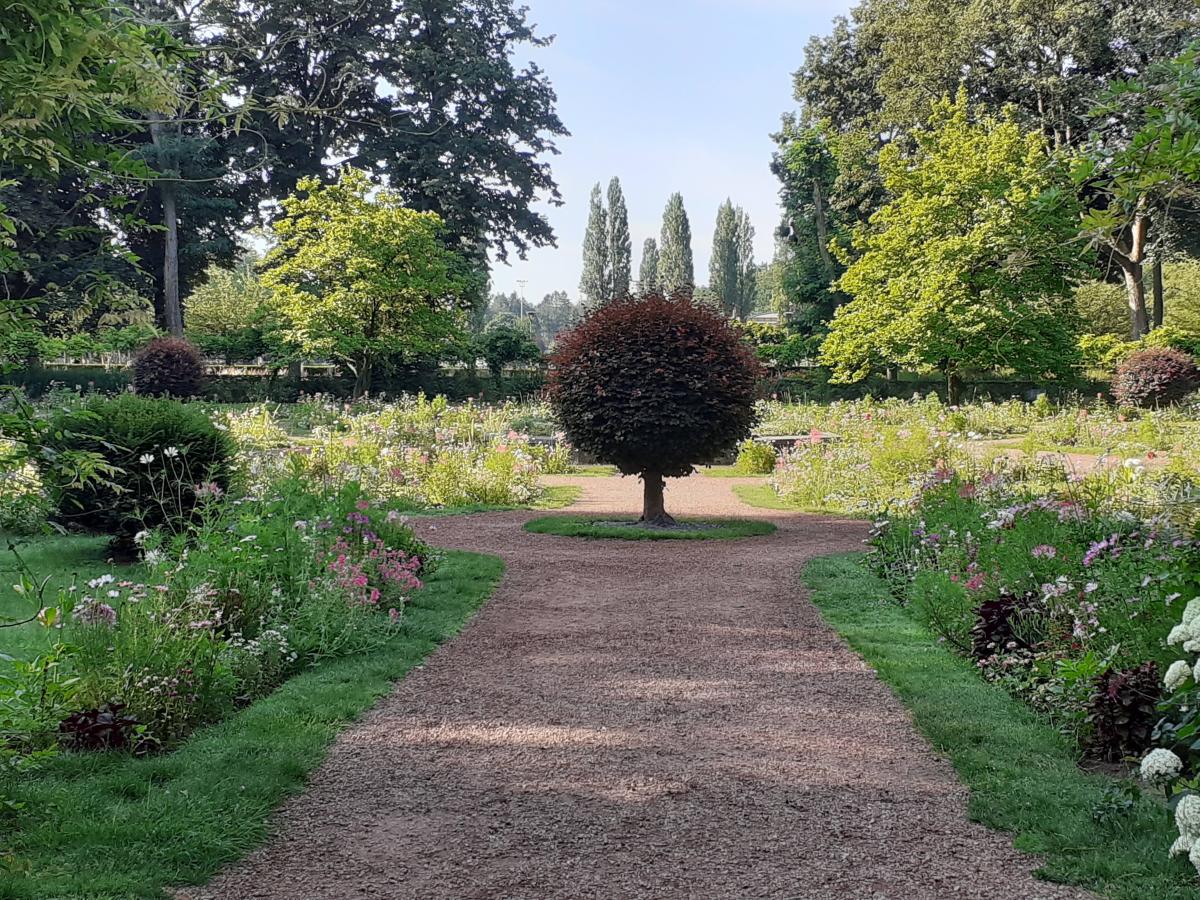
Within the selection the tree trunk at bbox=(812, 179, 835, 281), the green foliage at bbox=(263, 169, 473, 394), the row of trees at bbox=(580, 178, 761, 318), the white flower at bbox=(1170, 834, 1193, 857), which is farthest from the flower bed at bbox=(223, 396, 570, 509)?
the row of trees at bbox=(580, 178, 761, 318)

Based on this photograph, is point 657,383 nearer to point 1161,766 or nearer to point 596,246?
point 1161,766

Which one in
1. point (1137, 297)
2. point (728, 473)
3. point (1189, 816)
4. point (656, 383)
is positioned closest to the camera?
point (1189, 816)

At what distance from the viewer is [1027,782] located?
11.6 ft

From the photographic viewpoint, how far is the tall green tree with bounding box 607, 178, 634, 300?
65.2 meters

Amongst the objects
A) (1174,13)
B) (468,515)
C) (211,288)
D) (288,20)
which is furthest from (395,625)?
(211,288)

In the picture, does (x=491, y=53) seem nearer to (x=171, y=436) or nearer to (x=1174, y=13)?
(x=1174, y=13)

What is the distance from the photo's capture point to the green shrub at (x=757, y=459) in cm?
1650

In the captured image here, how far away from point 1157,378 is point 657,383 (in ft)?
57.3

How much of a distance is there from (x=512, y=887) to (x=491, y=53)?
120ft

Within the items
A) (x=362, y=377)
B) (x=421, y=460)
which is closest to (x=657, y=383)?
(x=421, y=460)

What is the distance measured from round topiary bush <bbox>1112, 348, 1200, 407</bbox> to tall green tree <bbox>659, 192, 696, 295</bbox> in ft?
139

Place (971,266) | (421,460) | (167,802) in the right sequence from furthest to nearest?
1. (971,266)
2. (421,460)
3. (167,802)

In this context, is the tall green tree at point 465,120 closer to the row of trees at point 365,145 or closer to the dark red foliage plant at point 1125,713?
the row of trees at point 365,145

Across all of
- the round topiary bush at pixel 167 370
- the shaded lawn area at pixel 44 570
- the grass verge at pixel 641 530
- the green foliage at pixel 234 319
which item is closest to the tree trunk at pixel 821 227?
the green foliage at pixel 234 319
